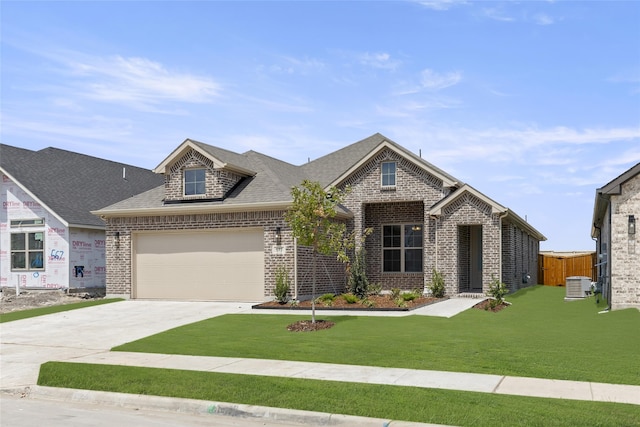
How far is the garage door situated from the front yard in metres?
4.70

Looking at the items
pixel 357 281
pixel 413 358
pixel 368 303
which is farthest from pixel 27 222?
pixel 413 358

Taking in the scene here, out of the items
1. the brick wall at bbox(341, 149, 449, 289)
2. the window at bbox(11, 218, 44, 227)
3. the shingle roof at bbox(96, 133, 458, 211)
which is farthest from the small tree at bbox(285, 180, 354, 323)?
the window at bbox(11, 218, 44, 227)

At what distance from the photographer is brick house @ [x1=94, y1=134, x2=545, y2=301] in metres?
24.5

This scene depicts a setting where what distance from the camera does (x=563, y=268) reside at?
40.7 m

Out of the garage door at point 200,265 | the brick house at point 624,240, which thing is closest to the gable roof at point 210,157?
the garage door at point 200,265

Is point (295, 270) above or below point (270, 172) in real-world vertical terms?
below

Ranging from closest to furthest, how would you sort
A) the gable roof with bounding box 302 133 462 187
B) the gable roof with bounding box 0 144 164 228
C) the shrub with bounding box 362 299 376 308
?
the shrub with bounding box 362 299 376 308 < the gable roof with bounding box 302 133 462 187 < the gable roof with bounding box 0 144 164 228

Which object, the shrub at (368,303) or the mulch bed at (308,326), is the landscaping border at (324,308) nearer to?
the shrub at (368,303)

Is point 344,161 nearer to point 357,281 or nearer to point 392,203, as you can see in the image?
point 392,203

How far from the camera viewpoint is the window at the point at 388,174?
89.0ft

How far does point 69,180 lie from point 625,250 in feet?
80.7

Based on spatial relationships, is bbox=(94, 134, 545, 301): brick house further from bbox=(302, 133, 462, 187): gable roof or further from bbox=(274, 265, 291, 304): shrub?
bbox=(274, 265, 291, 304): shrub

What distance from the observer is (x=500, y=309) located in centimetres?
2139

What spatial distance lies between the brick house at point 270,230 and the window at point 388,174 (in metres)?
0.04
